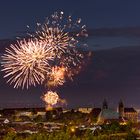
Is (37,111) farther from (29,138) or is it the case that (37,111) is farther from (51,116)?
(29,138)

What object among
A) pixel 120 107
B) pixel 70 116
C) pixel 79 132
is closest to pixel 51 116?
pixel 70 116

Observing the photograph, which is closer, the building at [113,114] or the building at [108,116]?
the building at [113,114]

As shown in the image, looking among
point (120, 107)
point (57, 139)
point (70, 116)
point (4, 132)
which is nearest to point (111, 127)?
point (4, 132)

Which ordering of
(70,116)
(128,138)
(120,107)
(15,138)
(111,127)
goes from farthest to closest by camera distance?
(120,107) → (70,116) → (111,127) → (128,138) → (15,138)

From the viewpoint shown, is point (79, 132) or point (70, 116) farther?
point (70, 116)

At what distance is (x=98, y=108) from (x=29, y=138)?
301 feet

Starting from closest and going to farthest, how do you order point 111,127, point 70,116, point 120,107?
point 111,127
point 70,116
point 120,107

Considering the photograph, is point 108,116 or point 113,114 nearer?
point 113,114

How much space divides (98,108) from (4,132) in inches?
3264

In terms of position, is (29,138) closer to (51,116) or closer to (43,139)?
(43,139)

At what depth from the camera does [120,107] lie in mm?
132750

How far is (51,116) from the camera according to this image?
394ft

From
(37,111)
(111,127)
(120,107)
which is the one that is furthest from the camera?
(37,111)

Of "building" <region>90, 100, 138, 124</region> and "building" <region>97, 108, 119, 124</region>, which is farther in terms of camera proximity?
"building" <region>97, 108, 119, 124</region>
